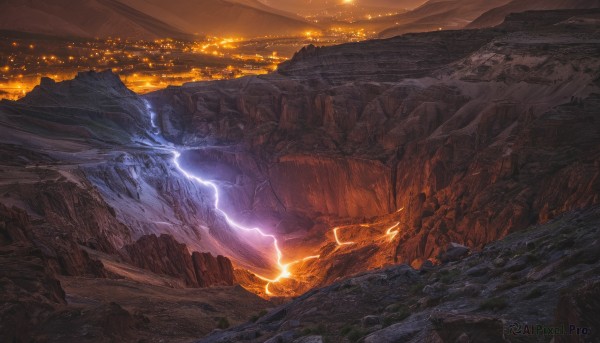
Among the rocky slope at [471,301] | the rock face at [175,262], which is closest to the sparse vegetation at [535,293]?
the rocky slope at [471,301]

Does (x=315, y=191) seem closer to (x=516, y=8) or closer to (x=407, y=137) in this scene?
(x=407, y=137)

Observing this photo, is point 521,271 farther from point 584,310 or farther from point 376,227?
point 376,227

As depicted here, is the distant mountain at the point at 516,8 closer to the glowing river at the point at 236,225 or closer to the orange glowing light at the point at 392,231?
the glowing river at the point at 236,225

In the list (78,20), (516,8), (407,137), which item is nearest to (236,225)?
(407,137)

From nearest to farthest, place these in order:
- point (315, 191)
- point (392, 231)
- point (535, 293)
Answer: point (535, 293) < point (392, 231) < point (315, 191)

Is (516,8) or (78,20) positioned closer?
(516,8)

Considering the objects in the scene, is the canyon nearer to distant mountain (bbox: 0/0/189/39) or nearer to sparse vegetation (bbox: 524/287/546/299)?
sparse vegetation (bbox: 524/287/546/299)
